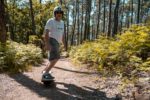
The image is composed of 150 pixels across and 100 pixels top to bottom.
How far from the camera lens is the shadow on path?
672 cm

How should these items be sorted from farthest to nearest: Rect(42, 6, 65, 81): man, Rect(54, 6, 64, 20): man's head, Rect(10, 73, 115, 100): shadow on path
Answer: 1. Rect(42, 6, 65, 81): man
2. Rect(54, 6, 64, 20): man's head
3. Rect(10, 73, 115, 100): shadow on path

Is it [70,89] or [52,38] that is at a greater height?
[52,38]

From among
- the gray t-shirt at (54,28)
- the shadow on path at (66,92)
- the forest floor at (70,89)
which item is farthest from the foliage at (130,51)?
the gray t-shirt at (54,28)

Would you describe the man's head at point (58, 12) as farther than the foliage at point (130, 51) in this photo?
No

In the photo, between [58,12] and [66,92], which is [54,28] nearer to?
[58,12]

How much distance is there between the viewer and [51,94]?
6.99 meters

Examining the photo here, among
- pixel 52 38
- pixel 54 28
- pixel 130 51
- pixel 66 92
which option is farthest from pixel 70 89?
pixel 130 51

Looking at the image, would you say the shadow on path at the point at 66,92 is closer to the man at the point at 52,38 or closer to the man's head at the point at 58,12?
the man at the point at 52,38

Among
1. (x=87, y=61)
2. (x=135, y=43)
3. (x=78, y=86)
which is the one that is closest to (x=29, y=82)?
(x=78, y=86)

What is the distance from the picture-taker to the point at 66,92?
285 inches

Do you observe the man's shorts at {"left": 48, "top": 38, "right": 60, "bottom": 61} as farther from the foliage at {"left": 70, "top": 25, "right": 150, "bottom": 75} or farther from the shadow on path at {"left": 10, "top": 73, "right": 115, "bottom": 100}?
the foliage at {"left": 70, "top": 25, "right": 150, "bottom": 75}

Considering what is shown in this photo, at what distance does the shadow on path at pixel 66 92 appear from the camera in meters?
6.72

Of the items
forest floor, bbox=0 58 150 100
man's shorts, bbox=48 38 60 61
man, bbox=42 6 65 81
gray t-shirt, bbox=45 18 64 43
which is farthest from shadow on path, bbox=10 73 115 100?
gray t-shirt, bbox=45 18 64 43

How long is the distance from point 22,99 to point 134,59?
10.7ft
